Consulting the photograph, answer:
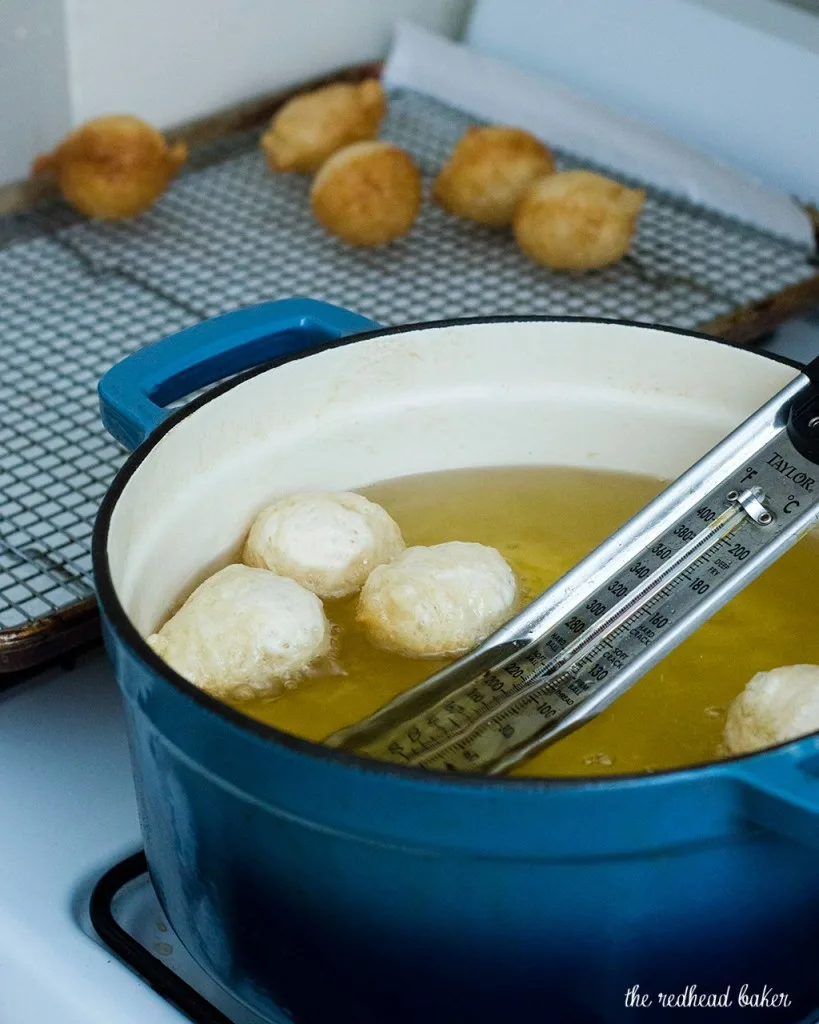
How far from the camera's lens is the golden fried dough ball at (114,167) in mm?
1335

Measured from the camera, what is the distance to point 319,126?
1.43 metres

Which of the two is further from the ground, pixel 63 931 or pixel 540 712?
pixel 540 712

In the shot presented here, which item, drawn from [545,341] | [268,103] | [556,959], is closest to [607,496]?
[545,341]

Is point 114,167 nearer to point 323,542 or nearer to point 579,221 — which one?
point 579,221

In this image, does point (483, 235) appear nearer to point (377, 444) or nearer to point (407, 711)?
Result: point (377, 444)

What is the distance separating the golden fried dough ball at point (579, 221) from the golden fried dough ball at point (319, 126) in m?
0.24

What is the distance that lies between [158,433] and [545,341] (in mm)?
256

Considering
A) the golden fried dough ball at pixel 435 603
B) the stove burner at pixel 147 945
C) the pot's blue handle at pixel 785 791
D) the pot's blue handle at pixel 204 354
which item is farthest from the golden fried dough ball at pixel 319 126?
the pot's blue handle at pixel 785 791

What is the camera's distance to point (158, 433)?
70cm

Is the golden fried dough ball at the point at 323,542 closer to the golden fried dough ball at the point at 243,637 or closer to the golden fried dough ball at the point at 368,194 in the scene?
the golden fried dough ball at the point at 243,637

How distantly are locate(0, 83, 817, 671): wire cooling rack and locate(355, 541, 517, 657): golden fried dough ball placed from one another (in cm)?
33

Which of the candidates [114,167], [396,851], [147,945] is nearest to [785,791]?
[396,851]

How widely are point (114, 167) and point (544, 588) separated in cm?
73

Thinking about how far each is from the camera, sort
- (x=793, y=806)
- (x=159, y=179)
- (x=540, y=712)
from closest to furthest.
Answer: (x=793, y=806), (x=540, y=712), (x=159, y=179)
